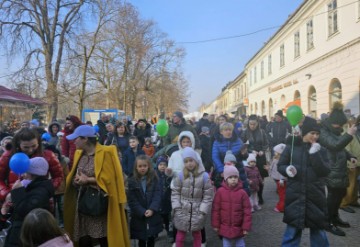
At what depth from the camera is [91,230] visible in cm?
368

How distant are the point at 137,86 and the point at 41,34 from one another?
53.5 feet

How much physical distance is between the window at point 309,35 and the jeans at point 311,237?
1896 cm

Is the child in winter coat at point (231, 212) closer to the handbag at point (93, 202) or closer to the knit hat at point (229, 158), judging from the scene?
the knit hat at point (229, 158)

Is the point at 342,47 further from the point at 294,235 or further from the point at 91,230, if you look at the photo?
the point at 91,230

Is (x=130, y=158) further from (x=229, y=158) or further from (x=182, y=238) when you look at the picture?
(x=182, y=238)

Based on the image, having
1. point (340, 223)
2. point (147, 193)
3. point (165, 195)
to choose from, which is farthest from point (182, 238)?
point (340, 223)

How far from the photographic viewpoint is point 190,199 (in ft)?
13.8

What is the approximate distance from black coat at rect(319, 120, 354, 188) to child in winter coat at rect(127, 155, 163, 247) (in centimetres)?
281

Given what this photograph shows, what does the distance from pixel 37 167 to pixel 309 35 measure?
71.1 ft

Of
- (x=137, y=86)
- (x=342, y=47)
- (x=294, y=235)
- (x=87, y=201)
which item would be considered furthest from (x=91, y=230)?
(x=137, y=86)

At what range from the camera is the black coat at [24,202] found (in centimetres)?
296

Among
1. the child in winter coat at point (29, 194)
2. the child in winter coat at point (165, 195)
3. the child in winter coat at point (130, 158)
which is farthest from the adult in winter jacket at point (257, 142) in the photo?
the child in winter coat at point (29, 194)

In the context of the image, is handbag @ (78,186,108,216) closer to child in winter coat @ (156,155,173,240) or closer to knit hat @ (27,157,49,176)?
knit hat @ (27,157,49,176)

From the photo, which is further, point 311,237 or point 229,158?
point 229,158
